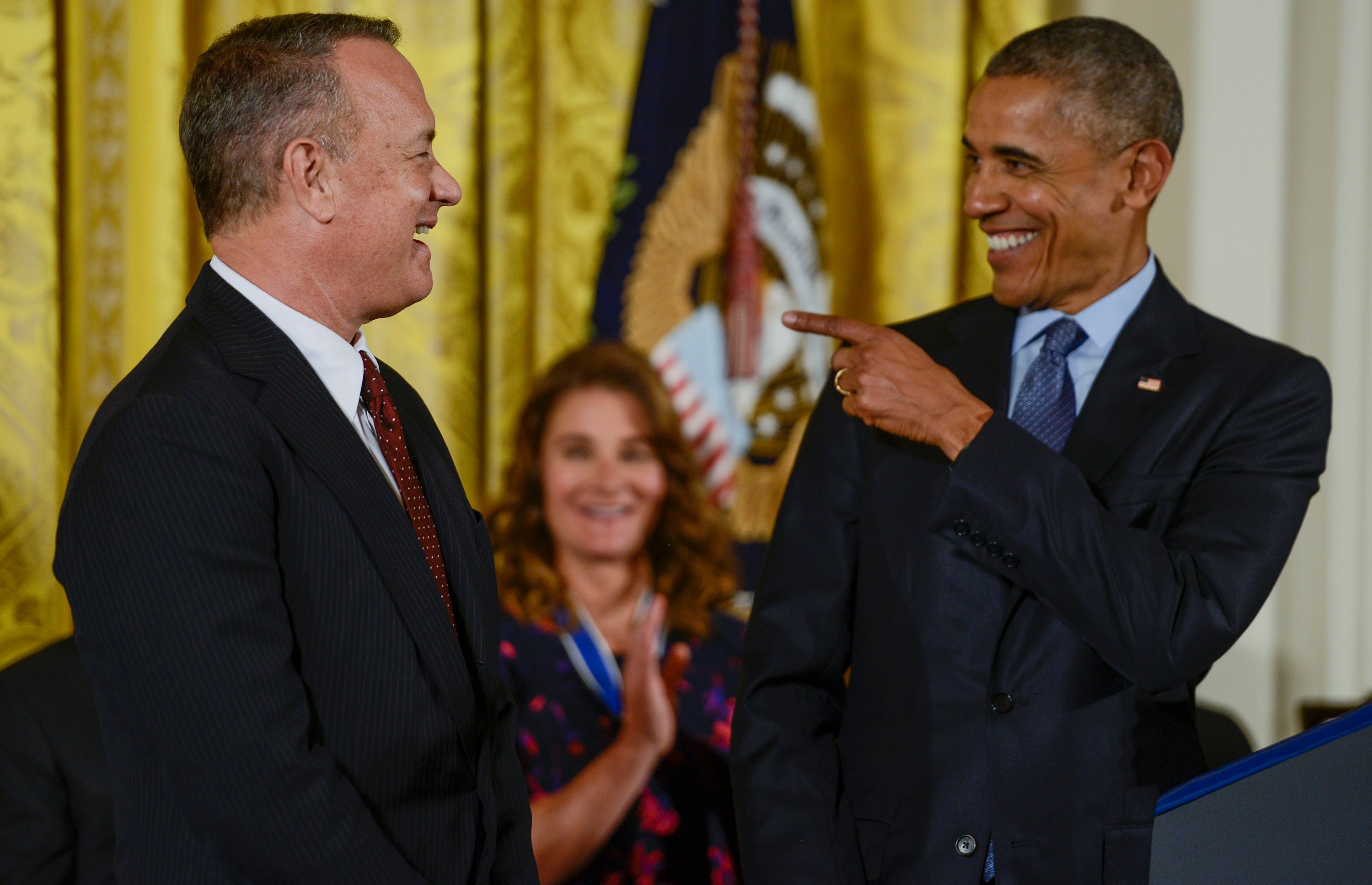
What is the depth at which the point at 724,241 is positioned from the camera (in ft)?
10.1

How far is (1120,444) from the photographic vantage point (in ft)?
5.42

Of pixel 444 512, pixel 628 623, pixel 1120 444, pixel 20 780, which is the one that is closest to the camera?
pixel 444 512

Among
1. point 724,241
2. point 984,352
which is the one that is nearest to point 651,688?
point 724,241

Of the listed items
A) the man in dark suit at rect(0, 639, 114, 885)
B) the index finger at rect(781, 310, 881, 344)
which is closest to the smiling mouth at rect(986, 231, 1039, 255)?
the index finger at rect(781, 310, 881, 344)

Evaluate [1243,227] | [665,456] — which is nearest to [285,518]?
[665,456]

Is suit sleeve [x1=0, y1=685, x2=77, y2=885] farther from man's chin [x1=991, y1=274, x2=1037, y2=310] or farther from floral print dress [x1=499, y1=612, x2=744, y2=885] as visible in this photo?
man's chin [x1=991, y1=274, x2=1037, y2=310]

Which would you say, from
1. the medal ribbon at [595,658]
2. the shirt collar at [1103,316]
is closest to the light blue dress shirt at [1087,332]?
the shirt collar at [1103,316]

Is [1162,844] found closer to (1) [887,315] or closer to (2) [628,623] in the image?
(2) [628,623]

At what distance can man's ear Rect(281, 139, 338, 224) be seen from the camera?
4.30 feet

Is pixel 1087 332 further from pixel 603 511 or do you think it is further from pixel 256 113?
pixel 603 511

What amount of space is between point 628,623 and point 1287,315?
70.3 inches

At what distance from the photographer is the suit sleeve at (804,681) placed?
1591mm

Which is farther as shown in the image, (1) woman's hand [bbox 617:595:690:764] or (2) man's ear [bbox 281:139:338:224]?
(1) woman's hand [bbox 617:595:690:764]

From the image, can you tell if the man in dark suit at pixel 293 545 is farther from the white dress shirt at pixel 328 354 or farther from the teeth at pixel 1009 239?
the teeth at pixel 1009 239
